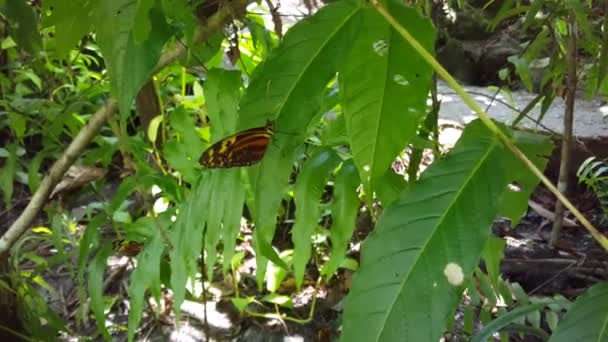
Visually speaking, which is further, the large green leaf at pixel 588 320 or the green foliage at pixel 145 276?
the green foliage at pixel 145 276

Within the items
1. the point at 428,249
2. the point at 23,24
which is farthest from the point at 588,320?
the point at 23,24

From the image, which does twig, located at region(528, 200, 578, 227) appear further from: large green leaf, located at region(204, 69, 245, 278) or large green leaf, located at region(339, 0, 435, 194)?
large green leaf, located at region(339, 0, 435, 194)

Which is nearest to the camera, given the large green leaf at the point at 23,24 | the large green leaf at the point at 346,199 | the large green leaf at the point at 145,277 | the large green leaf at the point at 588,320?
the large green leaf at the point at 588,320

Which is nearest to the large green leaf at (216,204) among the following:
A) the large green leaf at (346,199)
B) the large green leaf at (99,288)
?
the large green leaf at (346,199)

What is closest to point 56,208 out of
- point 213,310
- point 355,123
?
point 213,310

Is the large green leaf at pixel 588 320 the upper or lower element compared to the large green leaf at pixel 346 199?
lower

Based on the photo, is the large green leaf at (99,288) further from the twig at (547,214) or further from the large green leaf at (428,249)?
the twig at (547,214)

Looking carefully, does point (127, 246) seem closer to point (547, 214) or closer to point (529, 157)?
point (529, 157)
